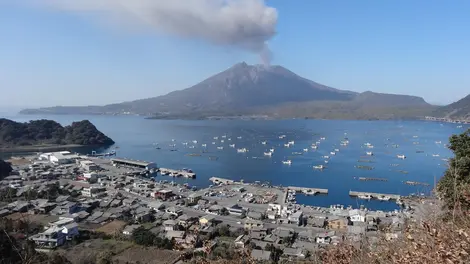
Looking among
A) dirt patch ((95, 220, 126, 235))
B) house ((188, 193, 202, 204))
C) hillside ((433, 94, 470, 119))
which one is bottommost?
house ((188, 193, 202, 204))

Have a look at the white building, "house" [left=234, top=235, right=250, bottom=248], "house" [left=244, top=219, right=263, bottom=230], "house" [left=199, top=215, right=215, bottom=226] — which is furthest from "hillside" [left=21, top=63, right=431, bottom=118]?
"house" [left=234, top=235, right=250, bottom=248]

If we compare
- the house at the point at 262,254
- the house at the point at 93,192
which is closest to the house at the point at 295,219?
the house at the point at 262,254

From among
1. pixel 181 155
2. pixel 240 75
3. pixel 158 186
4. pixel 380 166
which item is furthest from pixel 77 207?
pixel 240 75

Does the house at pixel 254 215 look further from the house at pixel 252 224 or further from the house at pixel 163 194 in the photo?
the house at pixel 163 194

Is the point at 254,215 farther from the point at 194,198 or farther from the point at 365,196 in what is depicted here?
the point at 365,196

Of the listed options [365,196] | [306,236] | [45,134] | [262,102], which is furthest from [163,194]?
[262,102]

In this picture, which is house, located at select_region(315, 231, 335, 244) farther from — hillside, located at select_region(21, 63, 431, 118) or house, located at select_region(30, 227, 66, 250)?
hillside, located at select_region(21, 63, 431, 118)
